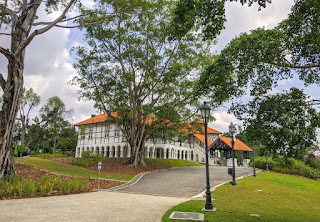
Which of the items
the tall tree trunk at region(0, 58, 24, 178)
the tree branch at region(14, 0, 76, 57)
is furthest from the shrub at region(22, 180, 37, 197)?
the tree branch at region(14, 0, 76, 57)

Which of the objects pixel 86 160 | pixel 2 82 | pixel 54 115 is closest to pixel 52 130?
pixel 54 115

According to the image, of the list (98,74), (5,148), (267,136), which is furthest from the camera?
(98,74)

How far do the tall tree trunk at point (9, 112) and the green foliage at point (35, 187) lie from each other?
86cm

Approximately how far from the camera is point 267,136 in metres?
6.91

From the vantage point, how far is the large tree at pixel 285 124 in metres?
6.44

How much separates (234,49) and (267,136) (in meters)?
2.85

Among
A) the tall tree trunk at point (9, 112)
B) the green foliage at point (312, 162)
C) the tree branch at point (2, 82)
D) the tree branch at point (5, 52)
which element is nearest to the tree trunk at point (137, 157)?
the tall tree trunk at point (9, 112)

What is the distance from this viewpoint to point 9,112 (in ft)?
44.8

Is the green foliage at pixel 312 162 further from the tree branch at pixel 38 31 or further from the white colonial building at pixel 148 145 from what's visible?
the tree branch at pixel 38 31

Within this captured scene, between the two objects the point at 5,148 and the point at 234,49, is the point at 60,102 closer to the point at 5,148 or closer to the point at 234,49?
the point at 5,148

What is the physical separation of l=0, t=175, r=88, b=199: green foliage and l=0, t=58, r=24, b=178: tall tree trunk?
861 millimetres

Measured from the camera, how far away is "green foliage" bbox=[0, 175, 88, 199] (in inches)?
419

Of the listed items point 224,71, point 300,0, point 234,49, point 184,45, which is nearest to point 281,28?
point 300,0

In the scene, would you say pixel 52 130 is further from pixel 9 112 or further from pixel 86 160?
pixel 9 112
